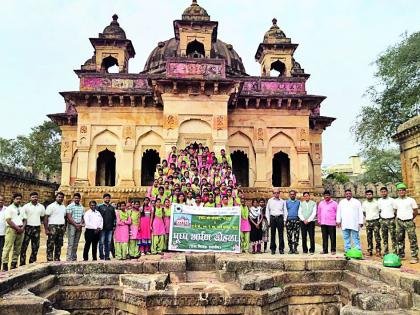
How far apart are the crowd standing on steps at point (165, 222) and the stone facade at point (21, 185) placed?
11645mm

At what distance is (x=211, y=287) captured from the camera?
6.55m

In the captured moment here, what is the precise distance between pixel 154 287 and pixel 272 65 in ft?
59.9

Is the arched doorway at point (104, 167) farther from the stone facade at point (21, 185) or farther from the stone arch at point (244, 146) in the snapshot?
the stone arch at point (244, 146)

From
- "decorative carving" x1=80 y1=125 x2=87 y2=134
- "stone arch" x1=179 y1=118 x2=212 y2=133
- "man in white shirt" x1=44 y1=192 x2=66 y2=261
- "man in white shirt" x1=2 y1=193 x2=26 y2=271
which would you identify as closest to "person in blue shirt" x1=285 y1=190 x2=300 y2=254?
"man in white shirt" x1=44 y1=192 x2=66 y2=261

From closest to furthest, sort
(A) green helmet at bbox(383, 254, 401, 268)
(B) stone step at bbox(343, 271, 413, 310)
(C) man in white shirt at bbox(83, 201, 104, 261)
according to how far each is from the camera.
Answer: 1. (B) stone step at bbox(343, 271, 413, 310)
2. (A) green helmet at bbox(383, 254, 401, 268)
3. (C) man in white shirt at bbox(83, 201, 104, 261)

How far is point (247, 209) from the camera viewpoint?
9578 mm

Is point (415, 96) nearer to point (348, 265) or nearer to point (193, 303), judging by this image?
point (348, 265)

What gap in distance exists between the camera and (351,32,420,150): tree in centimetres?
2264

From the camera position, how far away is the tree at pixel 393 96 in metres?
22.6

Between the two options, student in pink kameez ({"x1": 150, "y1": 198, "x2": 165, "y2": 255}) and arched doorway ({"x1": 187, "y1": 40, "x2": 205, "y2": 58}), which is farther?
arched doorway ({"x1": 187, "y1": 40, "x2": 205, "y2": 58})

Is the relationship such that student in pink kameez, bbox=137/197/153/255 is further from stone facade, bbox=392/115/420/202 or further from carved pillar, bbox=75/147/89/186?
stone facade, bbox=392/115/420/202

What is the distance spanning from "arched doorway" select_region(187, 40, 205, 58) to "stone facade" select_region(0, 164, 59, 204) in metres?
11.6

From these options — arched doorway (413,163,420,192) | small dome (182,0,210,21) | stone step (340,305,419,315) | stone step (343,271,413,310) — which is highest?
small dome (182,0,210,21)

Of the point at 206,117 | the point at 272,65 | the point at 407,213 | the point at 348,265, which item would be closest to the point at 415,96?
the point at 272,65
